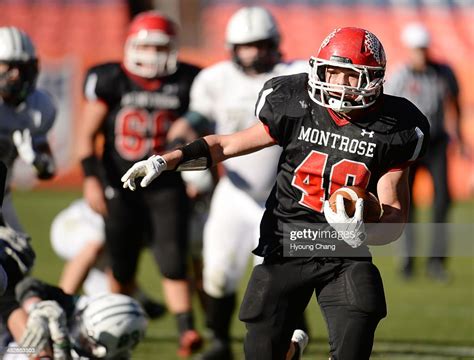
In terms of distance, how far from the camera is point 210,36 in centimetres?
1969

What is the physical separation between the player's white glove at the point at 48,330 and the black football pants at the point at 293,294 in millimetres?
775

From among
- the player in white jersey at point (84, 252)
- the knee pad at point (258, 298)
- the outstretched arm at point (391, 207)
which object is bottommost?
the player in white jersey at point (84, 252)

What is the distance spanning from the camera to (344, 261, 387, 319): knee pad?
12.8 ft

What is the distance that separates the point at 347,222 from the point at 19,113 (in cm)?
217

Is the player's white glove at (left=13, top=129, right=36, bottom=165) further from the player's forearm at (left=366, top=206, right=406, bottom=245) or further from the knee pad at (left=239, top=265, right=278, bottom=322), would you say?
the player's forearm at (left=366, top=206, right=406, bottom=245)

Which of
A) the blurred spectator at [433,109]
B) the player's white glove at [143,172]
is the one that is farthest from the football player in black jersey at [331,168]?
the blurred spectator at [433,109]

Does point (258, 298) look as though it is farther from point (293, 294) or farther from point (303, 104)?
point (303, 104)

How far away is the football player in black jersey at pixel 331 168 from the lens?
3924 mm

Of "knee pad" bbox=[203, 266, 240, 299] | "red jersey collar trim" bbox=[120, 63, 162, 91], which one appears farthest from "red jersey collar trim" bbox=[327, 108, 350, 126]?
"red jersey collar trim" bbox=[120, 63, 162, 91]

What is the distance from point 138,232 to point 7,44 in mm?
1372

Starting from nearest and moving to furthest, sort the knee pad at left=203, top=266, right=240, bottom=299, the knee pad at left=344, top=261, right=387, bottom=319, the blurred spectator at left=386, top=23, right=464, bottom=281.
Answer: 1. the knee pad at left=344, top=261, right=387, bottom=319
2. the knee pad at left=203, top=266, right=240, bottom=299
3. the blurred spectator at left=386, top=23, right=464, bottom=281

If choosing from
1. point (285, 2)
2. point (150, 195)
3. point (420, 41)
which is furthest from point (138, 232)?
point (285, 2)

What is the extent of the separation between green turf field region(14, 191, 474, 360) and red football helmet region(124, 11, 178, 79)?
1.57 meters

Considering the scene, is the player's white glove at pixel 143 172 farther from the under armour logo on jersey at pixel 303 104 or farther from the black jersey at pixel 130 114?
the black jersey at pixel 130 114
